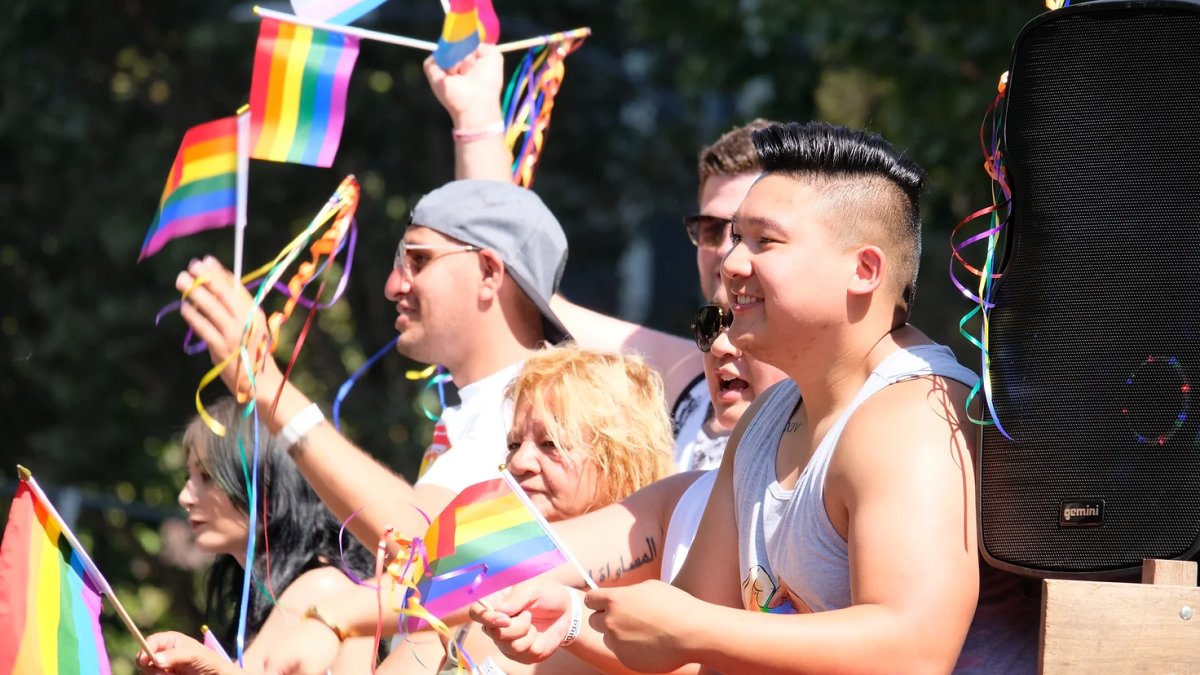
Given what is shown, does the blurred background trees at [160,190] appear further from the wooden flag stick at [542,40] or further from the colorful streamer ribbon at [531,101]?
the wooden flag stick at [542,40]

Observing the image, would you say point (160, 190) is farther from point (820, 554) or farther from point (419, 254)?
point (820, 554)

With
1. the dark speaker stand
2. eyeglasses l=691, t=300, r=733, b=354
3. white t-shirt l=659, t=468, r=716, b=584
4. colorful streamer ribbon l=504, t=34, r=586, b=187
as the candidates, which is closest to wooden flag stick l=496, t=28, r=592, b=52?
colorful streamer ribbon l=504, t=34, r=586, b=187

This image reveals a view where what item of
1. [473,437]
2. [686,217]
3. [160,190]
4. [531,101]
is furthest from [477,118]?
[160,190]

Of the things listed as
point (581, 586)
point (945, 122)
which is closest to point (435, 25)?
point (945, 122)

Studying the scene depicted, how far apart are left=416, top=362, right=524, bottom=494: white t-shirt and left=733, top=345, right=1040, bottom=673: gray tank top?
944mm

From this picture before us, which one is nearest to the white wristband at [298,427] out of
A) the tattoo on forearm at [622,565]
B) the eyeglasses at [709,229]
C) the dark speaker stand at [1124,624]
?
the tattoo on forearm at [622,565]

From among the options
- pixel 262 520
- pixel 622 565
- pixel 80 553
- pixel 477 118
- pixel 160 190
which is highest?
pixel 477 118

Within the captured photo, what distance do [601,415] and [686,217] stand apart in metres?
1.01

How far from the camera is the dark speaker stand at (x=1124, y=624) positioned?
7.26 ft

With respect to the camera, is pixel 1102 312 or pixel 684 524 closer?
pixel 1102 312

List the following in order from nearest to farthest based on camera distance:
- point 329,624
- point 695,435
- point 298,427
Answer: point 329,624 → point 298,427 → point 695,435

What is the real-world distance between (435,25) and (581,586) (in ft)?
24.7

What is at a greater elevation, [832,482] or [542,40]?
[542,40]

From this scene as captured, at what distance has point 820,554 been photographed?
237 centimetres
